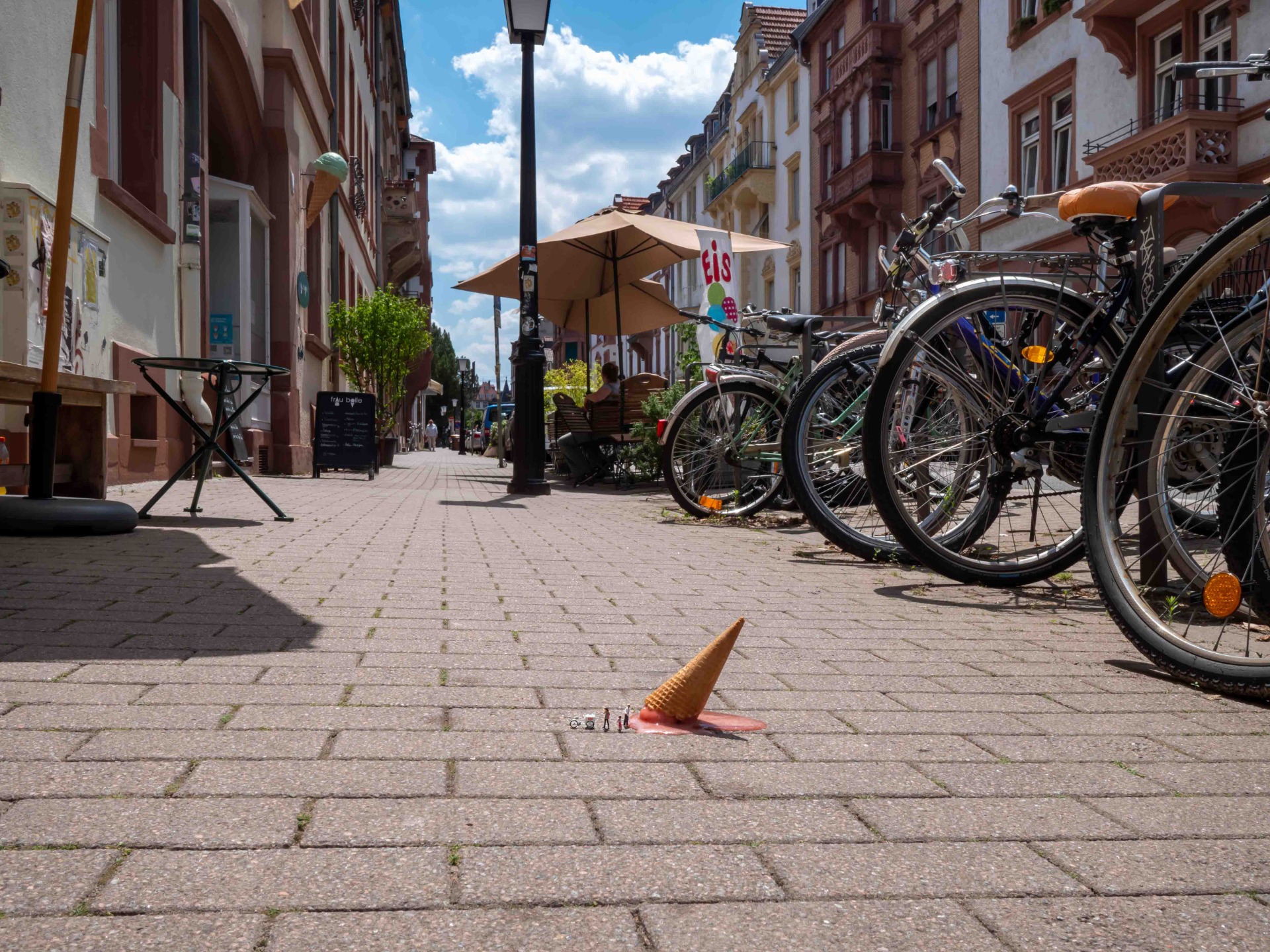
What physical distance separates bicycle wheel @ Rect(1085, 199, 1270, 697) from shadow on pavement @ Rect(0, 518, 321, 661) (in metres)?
2.18

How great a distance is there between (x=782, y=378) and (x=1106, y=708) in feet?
16.7

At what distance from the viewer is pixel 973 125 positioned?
25.6 m

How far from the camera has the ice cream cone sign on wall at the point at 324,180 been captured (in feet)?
58.1

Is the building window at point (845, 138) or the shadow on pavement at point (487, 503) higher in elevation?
the building window at point (845, 138)

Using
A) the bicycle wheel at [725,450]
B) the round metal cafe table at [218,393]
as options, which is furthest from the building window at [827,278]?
the round metal cafe table at [218,393]

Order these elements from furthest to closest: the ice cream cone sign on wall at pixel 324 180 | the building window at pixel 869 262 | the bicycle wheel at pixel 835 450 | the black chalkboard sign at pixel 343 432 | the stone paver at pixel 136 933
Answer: the building window at pixel 869 262 → the ice cream cone sign on wall at pixel 324 180 → the black chalkboard sign at pixel 343 432 → the bicycle wheel at pixel 835 450 → the stone paver at pixel 136 933

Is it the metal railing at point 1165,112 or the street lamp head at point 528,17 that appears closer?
the street lamp head at point 528,17

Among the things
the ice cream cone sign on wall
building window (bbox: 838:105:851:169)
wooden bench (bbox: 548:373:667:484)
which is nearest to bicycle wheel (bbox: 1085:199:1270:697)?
wooden bench (bbox: 548:373:667:484)

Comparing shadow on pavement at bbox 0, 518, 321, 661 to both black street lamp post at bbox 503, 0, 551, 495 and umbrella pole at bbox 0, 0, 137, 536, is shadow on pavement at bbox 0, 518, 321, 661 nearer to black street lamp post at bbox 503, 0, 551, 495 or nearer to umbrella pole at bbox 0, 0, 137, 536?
umbrella pole at bbox 0, 0, 137, 536

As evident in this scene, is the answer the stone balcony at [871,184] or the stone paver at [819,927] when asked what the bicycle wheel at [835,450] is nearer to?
the stone paver at [819,927]

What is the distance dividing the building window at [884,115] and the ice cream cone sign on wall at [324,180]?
57.7ft

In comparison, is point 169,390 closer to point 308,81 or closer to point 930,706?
point 308,81

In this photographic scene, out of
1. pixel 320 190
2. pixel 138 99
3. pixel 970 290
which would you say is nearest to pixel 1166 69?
pixel 320 190

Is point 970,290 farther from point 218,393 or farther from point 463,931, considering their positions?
point 218,393
